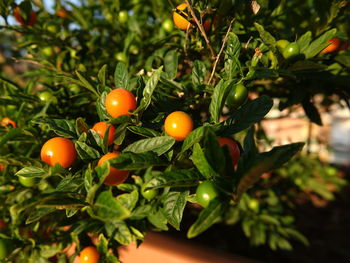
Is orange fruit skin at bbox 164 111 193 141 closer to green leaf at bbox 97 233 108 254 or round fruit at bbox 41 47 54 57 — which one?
green leaf at bbox 97 233 108 254

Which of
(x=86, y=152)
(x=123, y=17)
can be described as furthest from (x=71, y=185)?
(x=123, y=17)

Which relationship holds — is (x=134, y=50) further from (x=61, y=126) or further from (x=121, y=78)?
(x=61, y=126)

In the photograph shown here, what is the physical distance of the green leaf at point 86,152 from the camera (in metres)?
0.63

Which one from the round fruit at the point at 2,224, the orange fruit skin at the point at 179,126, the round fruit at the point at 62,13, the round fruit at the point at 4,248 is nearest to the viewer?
the orange fruit skin at the point at 179,126

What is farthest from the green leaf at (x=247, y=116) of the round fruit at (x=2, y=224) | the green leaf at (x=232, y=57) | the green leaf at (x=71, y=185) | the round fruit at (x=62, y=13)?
the round fruit at (x=62, y=13)

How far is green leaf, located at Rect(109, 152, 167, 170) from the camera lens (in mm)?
535

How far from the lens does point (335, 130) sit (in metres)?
5.16

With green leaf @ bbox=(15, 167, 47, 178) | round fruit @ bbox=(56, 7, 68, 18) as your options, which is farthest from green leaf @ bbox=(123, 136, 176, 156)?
round fruit @ bbox=(56, 7, 68, 18)

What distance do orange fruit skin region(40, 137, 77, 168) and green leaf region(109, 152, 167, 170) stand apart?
0.19 m

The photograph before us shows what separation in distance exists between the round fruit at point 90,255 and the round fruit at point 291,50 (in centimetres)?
87

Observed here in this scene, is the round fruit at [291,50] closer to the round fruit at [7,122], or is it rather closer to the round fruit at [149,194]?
the round fruit at [149,194]

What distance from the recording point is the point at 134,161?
0.55m

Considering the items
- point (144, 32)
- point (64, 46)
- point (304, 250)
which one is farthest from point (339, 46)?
point (304, 250)

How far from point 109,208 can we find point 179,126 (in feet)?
0.79
